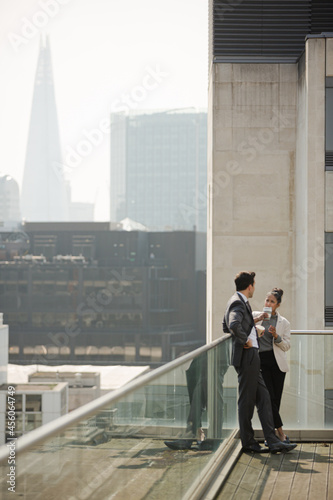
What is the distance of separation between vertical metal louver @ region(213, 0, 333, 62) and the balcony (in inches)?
493

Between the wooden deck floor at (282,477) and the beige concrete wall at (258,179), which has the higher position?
the beige concrete wall at (258,179)

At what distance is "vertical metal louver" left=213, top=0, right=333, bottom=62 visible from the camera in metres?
19.0

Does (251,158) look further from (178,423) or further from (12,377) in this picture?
(12,377)

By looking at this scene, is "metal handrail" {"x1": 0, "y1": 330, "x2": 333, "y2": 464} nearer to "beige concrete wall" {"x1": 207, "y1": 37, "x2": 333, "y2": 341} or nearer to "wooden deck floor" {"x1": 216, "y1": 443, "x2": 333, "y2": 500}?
"wooden deck floor" {"x1": 216, "y1": 443, "x2": 333, "y2": 500}

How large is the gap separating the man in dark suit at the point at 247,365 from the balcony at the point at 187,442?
6.8 inches

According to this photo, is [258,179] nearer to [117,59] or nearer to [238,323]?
[238,323]

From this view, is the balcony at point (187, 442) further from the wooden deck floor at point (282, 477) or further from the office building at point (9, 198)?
the office building at point (9, 198)

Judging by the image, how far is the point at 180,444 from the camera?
16.3ft

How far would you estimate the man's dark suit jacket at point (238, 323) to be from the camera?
6520 millimetres

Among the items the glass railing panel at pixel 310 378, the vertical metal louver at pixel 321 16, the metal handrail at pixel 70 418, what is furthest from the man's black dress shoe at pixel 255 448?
the vertical metal louver at pixel 321 16

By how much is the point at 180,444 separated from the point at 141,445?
3.32 feet

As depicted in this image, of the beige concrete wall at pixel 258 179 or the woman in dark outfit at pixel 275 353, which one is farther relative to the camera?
the beige concrete wall at pixel 258 179

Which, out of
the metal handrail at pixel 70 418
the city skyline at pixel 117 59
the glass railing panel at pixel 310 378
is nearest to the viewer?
the metal handrail at pixel 70 418

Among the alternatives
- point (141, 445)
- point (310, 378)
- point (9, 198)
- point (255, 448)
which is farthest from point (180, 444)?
point (9, 198)
